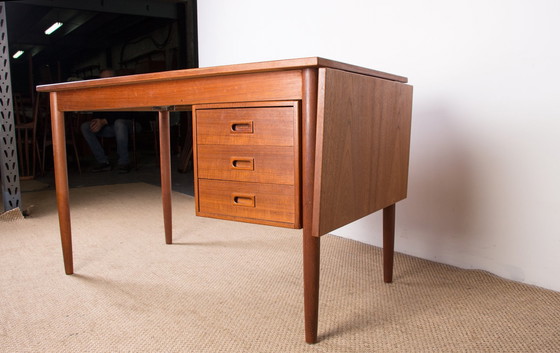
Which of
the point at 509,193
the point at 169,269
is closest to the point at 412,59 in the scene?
the point at 509,193

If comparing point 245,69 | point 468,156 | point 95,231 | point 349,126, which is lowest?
point 95,231

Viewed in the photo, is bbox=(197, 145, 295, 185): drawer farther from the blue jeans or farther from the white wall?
the blue jeans

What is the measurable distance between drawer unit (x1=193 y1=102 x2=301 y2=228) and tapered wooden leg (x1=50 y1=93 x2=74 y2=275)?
2.27ft

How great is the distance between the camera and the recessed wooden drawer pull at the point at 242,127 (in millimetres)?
1168

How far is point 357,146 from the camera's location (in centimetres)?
119

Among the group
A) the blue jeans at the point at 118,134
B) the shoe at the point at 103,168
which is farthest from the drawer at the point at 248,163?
the shoe at the point at 103,168

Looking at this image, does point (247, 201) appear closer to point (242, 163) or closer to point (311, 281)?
point (242, 163)

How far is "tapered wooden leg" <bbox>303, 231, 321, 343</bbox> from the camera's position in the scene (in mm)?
1101

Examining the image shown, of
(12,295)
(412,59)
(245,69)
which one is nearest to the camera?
(245,69)

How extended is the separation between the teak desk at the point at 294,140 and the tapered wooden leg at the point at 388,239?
0.12 m

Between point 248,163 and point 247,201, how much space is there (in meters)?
0.10

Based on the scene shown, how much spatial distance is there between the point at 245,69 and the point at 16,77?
50.2 feet

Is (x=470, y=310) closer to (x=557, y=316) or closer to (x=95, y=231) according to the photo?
(x=557, y=316)

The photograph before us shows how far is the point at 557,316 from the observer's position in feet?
4.29
